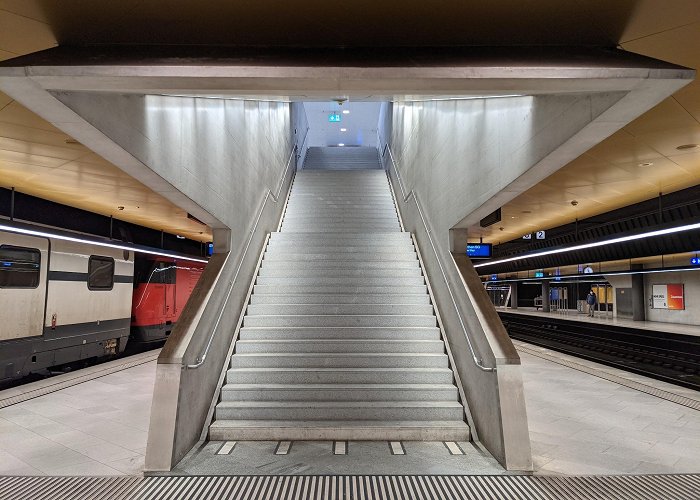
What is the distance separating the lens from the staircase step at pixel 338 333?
6.02m

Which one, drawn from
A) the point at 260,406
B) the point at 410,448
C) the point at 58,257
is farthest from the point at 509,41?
the point at 58,257

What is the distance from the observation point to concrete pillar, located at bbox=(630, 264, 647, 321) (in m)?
19.4

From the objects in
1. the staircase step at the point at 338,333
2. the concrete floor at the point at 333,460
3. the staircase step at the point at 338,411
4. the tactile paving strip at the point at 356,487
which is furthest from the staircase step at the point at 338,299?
the tactile paving strip at the point at 356,487

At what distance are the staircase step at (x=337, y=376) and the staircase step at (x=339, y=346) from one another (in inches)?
15.5

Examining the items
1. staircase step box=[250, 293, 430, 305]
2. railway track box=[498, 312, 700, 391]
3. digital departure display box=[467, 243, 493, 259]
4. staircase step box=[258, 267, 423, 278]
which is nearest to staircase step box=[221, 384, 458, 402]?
staircase step box=[250, 293, 430, 305]

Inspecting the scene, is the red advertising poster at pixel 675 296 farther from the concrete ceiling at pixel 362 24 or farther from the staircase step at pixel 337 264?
the concrete ceiling at pixel 362 24

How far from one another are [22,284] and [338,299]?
15.4 feet

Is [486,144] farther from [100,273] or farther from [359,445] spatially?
[100,273]

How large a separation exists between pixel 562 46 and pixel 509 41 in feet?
1.08

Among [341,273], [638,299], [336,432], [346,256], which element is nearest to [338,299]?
[341,273]

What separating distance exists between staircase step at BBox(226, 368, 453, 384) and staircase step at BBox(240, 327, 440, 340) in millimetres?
670

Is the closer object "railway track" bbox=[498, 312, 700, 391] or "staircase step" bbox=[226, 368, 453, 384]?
"staircase step" bbox=[226, 368, 453, 384]

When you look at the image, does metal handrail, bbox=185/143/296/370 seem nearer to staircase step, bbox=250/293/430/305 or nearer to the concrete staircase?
the concrete staircase

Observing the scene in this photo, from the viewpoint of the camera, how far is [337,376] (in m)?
5.30
